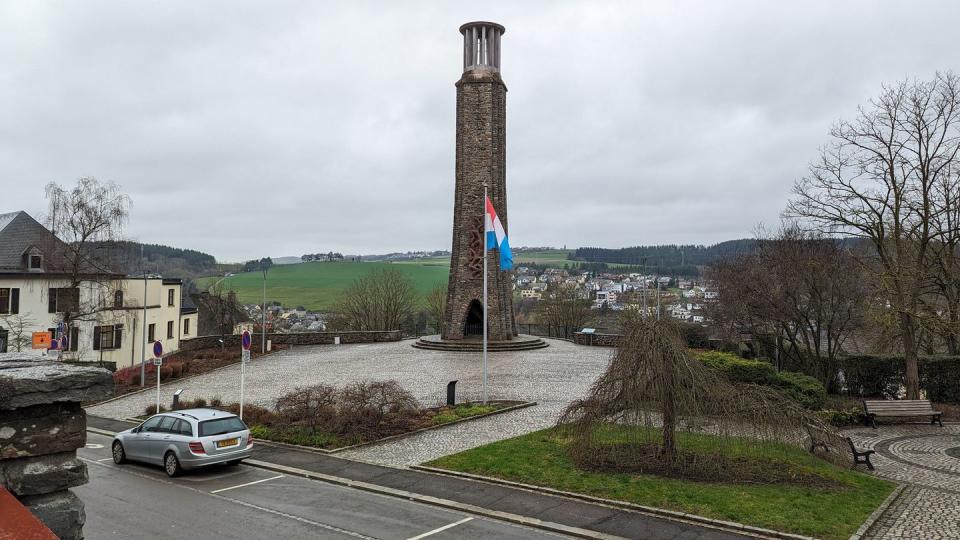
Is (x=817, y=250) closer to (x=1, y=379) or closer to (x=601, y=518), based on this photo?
(x=601, y=518)

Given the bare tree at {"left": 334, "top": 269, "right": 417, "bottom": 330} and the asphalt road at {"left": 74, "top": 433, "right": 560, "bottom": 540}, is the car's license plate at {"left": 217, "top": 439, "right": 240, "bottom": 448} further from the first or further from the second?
the bare tree at {"left": 334, "top": 269, "right": 417, "bottom": 330}

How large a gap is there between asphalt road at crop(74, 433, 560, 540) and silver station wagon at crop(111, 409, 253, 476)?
1.33ft

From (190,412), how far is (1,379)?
39.9 feet

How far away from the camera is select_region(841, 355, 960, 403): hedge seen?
79.3 feet

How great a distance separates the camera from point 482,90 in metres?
42.7

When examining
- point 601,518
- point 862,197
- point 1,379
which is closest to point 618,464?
point 601,518

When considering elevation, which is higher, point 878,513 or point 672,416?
point 672,416

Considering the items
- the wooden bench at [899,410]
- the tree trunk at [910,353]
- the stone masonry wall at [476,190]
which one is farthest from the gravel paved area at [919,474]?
the stone masonry wall at [476,190]

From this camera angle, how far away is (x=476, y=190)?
1687 inches

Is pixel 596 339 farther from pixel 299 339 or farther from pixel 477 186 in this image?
pixel 299 339

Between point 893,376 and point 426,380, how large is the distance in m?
19.1

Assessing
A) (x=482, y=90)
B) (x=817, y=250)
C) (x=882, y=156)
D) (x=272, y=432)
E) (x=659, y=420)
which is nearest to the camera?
(x=659, y=420)

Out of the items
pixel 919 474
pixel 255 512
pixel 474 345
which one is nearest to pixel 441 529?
pixel 255 512

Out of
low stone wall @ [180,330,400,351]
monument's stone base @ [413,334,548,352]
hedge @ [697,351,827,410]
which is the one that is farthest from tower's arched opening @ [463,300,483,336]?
hedge @ [697,351,827,410]
